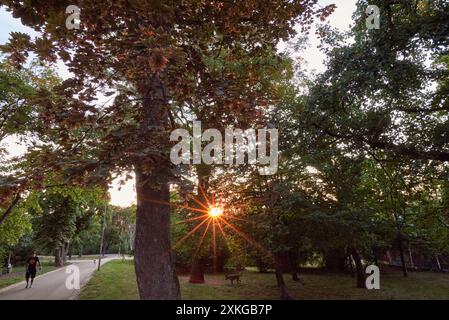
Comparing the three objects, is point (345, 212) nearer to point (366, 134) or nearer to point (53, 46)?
point (366, 134)

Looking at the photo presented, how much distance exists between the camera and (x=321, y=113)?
441 inches

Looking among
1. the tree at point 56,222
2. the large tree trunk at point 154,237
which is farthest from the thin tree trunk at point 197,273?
the tree at point 56,222

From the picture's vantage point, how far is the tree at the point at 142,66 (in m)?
4.11

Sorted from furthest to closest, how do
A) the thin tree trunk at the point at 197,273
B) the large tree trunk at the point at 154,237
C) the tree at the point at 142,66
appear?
the thin tree trunk at the point at 197,273 → the large tree trunk at the point at 154,237 → the tree at the point at 142,66

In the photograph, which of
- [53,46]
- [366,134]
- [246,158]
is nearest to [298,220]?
[246,158]

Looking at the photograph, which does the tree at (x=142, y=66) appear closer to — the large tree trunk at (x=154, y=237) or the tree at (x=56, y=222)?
the large tree trunk at (x=154, y=237)

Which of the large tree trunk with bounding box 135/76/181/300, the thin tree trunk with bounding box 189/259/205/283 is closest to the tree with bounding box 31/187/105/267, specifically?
the thin tree trunk with bounding box 189/259/205/283

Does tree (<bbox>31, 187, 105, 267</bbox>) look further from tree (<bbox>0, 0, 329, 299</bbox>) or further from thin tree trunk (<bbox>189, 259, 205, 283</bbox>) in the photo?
tree (<bbox>0, 0, 329, 299</bbox>)

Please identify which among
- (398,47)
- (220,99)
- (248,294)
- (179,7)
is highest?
(398,47)

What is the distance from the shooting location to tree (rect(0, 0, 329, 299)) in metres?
4.11

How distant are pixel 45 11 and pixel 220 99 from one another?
278cm

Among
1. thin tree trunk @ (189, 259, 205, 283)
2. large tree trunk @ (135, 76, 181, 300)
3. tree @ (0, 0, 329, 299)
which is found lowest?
thin tree trunk @ (189, 259, 205, 283)

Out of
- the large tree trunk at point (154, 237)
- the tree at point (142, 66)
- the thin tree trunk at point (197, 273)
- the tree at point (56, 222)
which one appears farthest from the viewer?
the tree at point (56, 222)

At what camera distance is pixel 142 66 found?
4.36 meters
